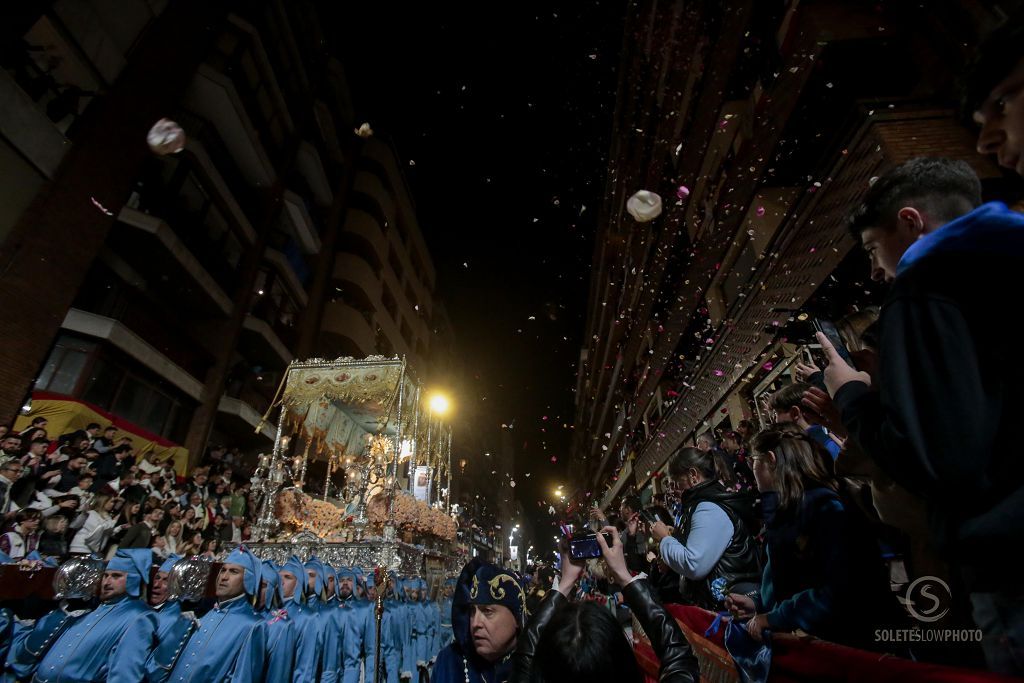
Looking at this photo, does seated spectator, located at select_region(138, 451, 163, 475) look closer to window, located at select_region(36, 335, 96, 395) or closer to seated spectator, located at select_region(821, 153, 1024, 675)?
window, located at select_region(36, 335, 96, 395)

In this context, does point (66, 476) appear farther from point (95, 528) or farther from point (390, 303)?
point (390, 303)

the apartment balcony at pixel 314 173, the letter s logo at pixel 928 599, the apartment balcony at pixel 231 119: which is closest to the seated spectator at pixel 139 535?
the letter s logo at pixel 928 599

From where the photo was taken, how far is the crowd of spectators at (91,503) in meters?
7.20

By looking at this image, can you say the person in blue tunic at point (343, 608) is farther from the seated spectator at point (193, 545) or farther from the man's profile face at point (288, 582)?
the seated spectator at point (193, 545)

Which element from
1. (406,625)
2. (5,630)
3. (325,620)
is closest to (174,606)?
(5,630)

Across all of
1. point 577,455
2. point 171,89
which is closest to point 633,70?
point 171,89

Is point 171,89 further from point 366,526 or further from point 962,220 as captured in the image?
point 962,220

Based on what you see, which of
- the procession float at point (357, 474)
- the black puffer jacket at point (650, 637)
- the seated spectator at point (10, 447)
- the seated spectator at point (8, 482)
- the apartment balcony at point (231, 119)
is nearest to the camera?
the black puffer jacket at point (650, 637)

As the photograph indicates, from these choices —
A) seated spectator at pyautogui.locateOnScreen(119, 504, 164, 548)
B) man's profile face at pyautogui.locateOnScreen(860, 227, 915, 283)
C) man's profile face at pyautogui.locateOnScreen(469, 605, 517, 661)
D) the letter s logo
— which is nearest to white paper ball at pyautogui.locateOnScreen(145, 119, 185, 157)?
seated spectator at pyautogui.locateOnScreen(119, 504, 164, 548)

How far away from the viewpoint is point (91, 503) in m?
8.37

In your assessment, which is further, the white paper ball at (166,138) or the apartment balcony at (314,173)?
the apartment balcony at (314,173)

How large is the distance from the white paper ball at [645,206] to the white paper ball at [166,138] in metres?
16.5

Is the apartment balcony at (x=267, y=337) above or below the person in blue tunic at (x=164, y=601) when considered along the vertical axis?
above

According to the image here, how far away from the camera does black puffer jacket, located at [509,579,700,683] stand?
6.03 ft
